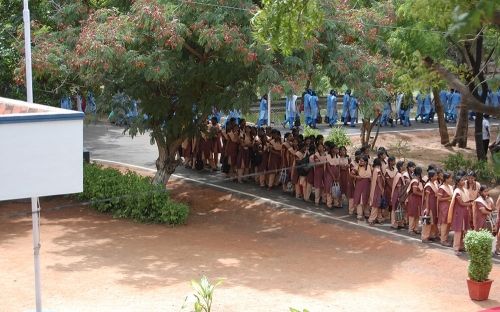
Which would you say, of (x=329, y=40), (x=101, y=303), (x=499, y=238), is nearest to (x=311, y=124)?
(x=329, y=40)

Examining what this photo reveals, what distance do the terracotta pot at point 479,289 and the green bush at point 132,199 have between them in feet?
19.9

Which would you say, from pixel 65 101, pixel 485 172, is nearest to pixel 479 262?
pixel 485 172

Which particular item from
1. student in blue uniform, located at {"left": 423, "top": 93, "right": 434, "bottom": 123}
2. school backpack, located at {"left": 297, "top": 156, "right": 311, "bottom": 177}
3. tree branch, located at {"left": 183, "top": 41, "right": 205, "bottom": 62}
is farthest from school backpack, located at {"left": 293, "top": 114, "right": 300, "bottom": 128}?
tree branch, located at {"left": 183, "top": 41, "right": 205, "bottom": 62}

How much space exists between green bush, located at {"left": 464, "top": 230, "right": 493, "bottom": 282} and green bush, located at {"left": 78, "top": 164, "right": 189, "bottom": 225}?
20.1 feet

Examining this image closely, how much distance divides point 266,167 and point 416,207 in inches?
177

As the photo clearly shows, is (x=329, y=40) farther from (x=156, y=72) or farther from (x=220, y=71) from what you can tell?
(x=156, y=72)

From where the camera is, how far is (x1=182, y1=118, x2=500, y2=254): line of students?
46.6 feet

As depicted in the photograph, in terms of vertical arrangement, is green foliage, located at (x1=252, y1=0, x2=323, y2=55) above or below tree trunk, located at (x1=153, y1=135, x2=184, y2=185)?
above

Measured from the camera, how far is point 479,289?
1178 centimetres

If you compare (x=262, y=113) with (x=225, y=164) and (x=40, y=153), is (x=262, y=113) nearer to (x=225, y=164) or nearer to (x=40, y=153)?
(x=225, y=164)

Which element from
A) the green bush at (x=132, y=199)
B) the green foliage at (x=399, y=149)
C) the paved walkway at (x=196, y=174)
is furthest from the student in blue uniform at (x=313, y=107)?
the green bush at (x=132, y=199)

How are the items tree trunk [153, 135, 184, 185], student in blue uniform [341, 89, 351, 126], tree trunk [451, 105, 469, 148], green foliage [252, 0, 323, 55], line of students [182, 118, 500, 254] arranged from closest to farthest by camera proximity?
1. green foliage [252, 0, 323, 55]
2. line of students [182, 118, 500, 254]
3. tree trunk [153, 135, 184, 185]
4. tree trunk [451, 105, 469, 148]
5. student in blue uniform [341, 89, 351, 126]

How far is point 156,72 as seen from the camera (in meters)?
14.2

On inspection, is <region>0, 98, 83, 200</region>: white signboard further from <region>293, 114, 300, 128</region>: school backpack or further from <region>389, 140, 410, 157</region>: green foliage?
<region>293, 114, 300, 128</region>: school backpack
